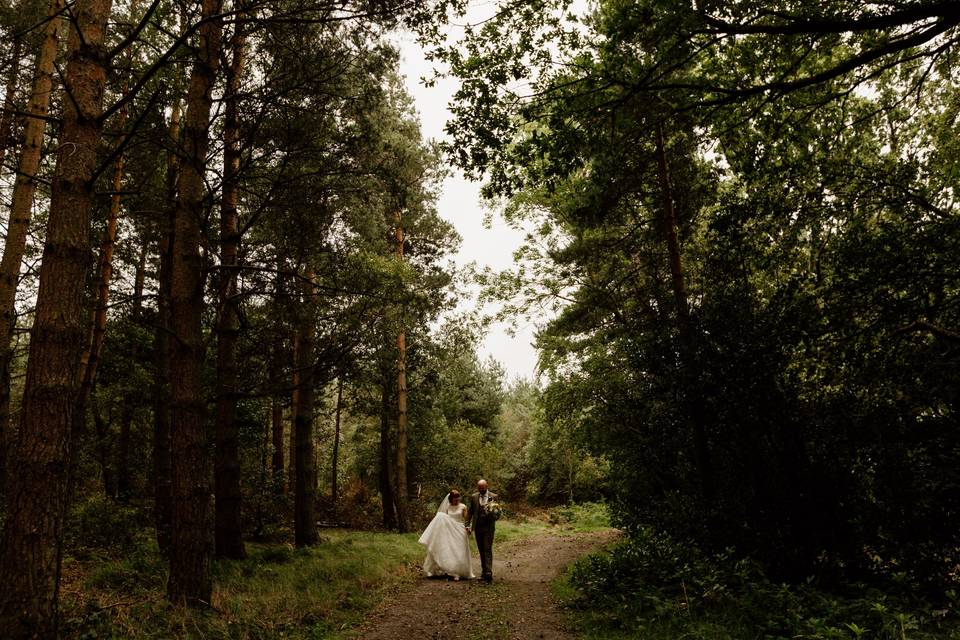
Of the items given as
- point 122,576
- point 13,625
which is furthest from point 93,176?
point 122,576

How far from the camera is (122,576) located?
697 centimetres

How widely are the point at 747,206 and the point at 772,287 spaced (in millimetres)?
2362

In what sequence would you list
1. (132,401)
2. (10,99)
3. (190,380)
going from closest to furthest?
(190,380) < (10,99) < (132,401)

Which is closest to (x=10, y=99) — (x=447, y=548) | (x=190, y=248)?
(x=190, y=248)

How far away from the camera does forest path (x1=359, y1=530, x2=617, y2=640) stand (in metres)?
6.07

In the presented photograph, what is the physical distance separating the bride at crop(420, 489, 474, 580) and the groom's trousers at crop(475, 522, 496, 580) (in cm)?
36

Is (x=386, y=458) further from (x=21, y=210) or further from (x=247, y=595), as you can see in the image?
(x=21, y=210)

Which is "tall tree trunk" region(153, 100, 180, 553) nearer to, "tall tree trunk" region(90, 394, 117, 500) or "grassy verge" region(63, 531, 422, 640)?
"grassy verge" region(63, 531, 422, 640)

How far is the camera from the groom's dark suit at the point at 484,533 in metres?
10.0

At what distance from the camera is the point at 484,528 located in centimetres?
1038

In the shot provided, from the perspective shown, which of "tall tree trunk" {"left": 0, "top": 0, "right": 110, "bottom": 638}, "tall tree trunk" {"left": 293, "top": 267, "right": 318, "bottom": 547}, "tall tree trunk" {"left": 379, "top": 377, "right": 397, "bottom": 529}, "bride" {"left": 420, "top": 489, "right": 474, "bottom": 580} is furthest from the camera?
"tall tree trunk" {"left": 379, "top": 377, "right": 397, "bottom": 529}

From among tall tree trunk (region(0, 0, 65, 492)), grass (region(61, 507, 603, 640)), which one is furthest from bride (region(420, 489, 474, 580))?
tall tree trunk (region(0, 0, 65, 492))

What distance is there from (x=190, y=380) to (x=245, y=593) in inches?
125

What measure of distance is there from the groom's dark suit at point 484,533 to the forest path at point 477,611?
30 centimetres
